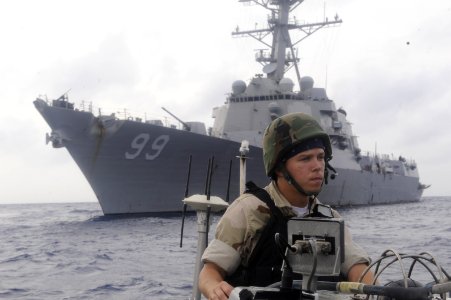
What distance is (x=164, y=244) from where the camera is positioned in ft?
46.9

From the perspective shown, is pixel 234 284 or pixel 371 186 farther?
pixel 371 186

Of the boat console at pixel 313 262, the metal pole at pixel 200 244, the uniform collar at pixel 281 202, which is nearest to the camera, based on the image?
the boat console at pixel 313 262

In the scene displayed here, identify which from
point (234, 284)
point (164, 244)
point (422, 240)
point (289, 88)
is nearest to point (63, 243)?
point (164, 244)

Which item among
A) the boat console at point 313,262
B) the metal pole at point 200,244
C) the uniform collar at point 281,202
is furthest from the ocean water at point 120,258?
the boat console at point 313,262

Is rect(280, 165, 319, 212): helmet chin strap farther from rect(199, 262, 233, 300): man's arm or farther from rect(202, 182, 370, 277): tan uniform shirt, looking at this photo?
rect(199, 262, 233, 300): man's arm

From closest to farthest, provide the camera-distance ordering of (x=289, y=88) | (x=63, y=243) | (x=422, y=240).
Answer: (x=422, y=240) → (x=63, y=243) → (x=289, y=88)

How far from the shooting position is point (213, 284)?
200 centimetres

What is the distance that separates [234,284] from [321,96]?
29242 mm

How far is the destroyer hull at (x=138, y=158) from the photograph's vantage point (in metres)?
21.6

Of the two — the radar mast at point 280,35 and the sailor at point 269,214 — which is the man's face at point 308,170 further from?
the radar mast at point 280,35

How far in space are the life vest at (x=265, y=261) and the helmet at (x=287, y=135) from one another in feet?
0.71

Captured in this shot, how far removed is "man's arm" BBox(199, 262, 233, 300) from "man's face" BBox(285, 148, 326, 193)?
1.54 feet

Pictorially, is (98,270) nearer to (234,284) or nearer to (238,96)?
(234,284)

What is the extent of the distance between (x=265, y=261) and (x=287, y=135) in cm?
50
